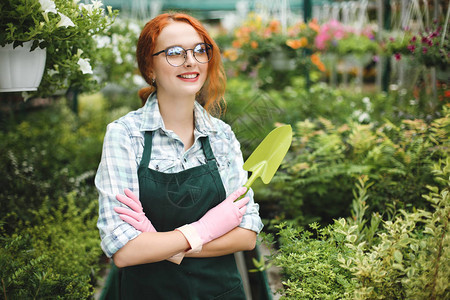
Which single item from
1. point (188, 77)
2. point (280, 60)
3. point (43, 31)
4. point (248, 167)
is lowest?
point (280, 60)

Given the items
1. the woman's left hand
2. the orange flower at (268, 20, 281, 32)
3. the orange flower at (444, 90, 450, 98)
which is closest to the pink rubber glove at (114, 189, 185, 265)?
the woman's left hand

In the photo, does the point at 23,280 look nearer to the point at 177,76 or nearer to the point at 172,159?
the point at 172,159

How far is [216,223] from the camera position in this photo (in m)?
1.28

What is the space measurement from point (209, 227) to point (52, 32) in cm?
79

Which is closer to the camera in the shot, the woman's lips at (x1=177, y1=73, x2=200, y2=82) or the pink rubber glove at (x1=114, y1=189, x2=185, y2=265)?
the pink rubber glove at (x1=114, y1=189, x2=185, y2=265)

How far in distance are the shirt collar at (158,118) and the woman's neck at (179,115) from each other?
3cm

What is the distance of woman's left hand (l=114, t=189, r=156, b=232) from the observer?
3.96ft

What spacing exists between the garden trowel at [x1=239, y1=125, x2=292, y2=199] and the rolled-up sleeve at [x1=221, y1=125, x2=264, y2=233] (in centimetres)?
7

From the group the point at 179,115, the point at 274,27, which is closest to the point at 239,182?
the point at 179,115

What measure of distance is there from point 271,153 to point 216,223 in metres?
0.30

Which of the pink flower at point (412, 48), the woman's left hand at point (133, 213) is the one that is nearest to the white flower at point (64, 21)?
the woman's left hand at point (133, 213)

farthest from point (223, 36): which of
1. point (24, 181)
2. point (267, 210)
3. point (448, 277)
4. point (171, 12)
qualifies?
point (448, 277)

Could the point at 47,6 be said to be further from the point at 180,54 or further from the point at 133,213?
the point at 133,213

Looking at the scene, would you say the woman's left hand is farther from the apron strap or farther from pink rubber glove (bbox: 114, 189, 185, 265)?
the apron strap
